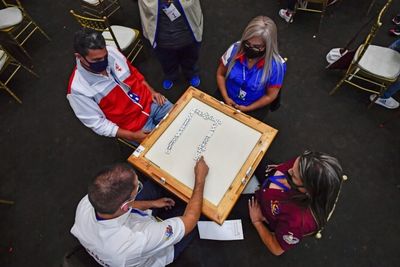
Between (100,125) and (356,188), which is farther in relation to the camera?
(356,188)

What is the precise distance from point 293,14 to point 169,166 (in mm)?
2897

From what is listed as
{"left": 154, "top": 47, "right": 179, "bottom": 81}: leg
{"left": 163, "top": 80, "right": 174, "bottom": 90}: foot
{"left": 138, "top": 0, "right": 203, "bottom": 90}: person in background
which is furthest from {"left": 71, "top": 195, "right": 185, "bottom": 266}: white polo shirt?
{"left": 163, "top": 80, "right": 174, "bottom": 90}: foot

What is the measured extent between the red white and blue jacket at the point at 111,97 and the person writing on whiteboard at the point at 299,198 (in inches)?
47.5

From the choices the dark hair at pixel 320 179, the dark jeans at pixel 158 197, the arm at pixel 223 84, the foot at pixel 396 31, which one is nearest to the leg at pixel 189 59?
the arm at pixel 223 84

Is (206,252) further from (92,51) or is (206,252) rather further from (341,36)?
(341,36)

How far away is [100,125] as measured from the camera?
6.25ft

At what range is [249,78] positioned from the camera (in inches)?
78.7

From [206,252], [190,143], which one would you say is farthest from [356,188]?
[190,143]

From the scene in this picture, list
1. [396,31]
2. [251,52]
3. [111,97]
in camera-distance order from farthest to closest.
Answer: [396,31], [111,97], [251,52]

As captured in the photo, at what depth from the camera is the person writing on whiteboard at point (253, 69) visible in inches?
68.8

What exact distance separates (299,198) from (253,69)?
1.03 metres

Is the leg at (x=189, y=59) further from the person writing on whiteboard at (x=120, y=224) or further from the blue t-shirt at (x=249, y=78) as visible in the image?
the person writing on whiteboard at (x=120, y=224)

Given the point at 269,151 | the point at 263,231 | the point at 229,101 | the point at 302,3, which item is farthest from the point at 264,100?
the point at 302,3

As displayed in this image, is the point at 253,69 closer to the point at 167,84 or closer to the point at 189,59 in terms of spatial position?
the point at 189,59
